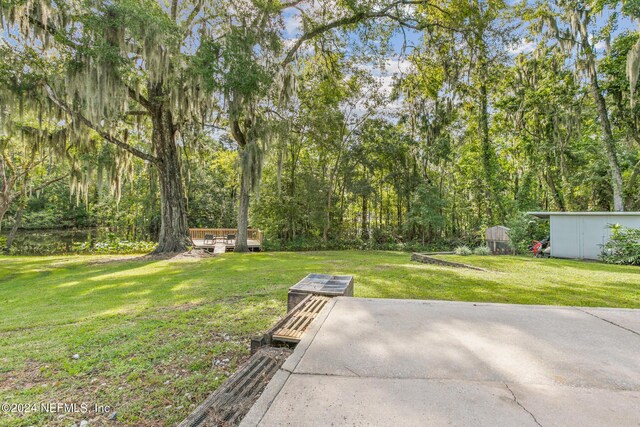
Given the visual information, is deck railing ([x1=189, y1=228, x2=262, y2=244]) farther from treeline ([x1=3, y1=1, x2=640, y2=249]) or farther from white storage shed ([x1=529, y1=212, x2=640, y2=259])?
white storage shed ([x1=529, y1=212, x2=640, y2=259])

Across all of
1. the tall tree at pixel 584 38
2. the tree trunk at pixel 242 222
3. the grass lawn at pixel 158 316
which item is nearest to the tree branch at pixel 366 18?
the tree trunk at pixel 242 222

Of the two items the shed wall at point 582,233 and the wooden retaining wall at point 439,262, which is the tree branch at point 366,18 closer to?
the wooden retaining wall at point 439,262

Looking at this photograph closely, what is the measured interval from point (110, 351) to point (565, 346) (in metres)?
3.72

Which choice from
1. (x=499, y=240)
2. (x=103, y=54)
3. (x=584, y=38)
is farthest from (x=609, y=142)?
(x=103, y=54)

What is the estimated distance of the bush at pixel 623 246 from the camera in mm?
9328

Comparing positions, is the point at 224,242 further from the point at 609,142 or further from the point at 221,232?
the point at 609,142

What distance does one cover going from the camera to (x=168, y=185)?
1096 cm

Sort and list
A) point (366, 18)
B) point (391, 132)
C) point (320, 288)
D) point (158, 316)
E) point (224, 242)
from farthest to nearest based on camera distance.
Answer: point (391, 132)
point (224, 242)
point (366, 18)
point (158, 316)
point (320, 288)

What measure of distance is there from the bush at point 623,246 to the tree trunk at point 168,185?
14.2 meters

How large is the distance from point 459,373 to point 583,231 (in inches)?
500

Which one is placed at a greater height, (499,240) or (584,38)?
(584,38)

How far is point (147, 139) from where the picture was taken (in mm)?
14227

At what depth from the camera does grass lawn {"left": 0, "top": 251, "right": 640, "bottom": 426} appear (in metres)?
2.27

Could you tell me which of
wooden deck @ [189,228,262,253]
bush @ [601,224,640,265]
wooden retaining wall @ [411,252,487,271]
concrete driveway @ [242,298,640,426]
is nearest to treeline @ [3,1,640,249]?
wooden deck @ [189,228,262,253]
